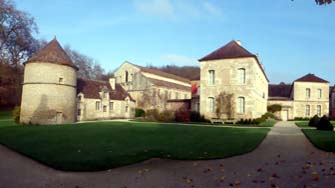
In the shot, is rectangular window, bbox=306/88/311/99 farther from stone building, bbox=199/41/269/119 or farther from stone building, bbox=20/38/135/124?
stone building, bbox=20/38/135/124

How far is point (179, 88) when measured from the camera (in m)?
48.1

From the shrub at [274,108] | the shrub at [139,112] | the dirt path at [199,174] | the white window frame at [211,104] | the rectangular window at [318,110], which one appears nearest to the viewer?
the dirt path at [199,174]

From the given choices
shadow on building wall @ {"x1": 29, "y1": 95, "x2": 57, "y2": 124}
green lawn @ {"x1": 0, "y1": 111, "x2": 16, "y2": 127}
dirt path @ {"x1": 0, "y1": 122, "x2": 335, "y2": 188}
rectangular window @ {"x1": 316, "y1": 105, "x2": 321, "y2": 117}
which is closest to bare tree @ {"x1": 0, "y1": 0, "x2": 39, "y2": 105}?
green lawn @ {"x1": 0, "y1": 111, "x2": 16, "y2": 127}

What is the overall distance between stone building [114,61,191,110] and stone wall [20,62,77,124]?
49.3 ft

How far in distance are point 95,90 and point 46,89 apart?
10.1 meters

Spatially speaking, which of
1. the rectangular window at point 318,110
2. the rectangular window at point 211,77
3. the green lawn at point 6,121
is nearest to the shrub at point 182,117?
the rectangular window at point 211,77

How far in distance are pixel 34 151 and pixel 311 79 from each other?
41.6 m

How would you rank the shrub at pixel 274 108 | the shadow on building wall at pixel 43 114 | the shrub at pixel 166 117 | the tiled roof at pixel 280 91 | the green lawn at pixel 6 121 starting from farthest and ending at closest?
1. the tiled roof at pixel 280 91
2. the shrub at pixel 274 108
3. the shrub at pixel 166 117
4. the shadow on building wall at pixel 43 114
5. the green lawn at pixel 6 121

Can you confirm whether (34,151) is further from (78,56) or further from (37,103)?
(78,56)

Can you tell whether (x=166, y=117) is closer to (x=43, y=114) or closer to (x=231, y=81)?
(x=231, y=81)

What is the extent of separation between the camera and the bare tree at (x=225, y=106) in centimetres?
2741

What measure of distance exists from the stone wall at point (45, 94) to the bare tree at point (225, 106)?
47.0ft

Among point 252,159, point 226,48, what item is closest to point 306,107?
point 226,48

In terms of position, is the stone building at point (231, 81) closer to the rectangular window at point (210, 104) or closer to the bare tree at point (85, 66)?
the rectangular window at point (210, 104)
